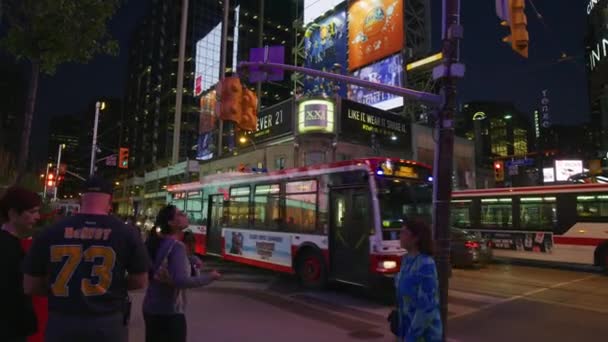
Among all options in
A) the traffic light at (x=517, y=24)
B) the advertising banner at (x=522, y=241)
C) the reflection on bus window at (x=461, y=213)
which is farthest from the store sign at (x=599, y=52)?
the traffic light at (x=517, y=24)

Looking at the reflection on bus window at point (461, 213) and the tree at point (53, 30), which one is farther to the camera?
the reflection on bus window at point (461, 213)

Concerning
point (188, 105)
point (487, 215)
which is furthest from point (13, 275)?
point (188, 105)

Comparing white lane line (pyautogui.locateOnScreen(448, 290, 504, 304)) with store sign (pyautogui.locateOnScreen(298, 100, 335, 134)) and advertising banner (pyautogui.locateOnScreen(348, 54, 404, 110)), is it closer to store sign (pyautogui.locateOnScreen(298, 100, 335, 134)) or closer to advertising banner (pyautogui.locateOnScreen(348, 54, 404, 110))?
store sign (pyautogui.locateOnScreen(298, 100, 335, 134))

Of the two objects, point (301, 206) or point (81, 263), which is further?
point (301, 206)

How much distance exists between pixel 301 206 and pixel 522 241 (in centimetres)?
1106

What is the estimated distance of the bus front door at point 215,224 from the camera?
14998mm

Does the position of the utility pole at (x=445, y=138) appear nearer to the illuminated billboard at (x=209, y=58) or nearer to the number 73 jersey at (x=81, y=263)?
the number 73 jersey at (x=81, y=263)

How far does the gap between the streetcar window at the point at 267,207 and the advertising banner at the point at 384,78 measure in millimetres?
20388

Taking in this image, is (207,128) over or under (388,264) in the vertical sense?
over

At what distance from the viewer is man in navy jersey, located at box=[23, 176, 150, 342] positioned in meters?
2.77

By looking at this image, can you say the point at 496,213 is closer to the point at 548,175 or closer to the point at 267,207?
the point at 267,207

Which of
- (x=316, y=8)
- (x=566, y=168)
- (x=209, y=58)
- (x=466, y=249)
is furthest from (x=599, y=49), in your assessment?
(x=209, y=58)

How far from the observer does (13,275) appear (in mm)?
3199

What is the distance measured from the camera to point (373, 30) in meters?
33.6
